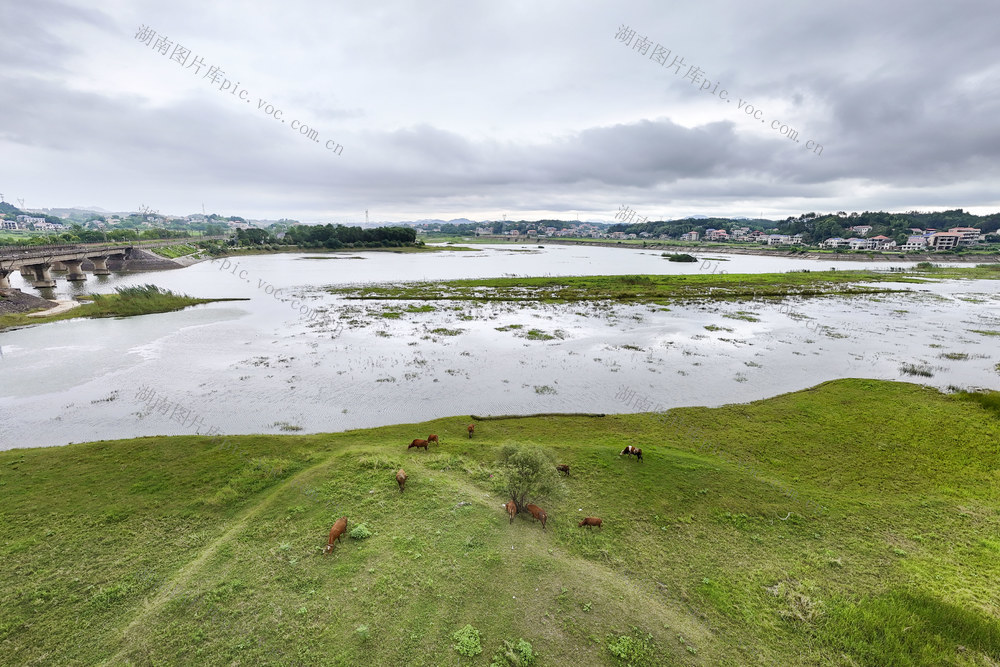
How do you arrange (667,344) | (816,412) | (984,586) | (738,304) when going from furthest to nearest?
(738,304), (667,344), (816,412), (984,586)

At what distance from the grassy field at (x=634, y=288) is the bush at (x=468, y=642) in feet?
182

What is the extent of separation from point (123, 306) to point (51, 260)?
38706 millimetres

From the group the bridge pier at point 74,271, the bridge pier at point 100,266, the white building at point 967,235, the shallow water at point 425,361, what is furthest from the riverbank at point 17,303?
the white building at point 967,235

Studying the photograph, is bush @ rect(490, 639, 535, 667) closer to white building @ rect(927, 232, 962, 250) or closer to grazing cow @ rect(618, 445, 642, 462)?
grazing cow @ rect(618, 445, 642, 462)

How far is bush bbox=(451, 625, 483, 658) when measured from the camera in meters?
8.87

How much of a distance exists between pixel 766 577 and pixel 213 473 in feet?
70.8

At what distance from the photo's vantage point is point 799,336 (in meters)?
42.9

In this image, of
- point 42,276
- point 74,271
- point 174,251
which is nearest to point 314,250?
point 174,251

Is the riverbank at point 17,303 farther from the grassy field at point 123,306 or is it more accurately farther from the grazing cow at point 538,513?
the grazing cow at point 538,513

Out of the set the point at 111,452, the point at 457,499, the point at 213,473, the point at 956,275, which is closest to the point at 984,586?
the point at 457,499

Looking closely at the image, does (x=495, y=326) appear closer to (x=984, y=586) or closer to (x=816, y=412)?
(x=816, y=412)

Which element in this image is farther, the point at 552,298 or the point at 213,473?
the point at 552,298

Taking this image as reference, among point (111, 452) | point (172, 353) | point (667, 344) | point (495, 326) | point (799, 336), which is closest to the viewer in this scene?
point (111, 452)

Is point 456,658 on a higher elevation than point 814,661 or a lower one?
higher
